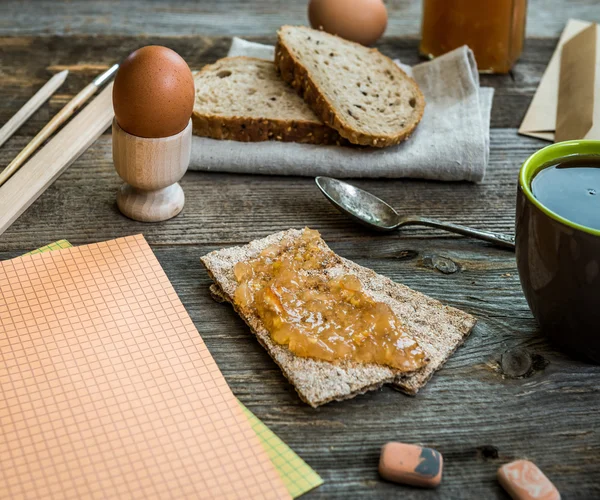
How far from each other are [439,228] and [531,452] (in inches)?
19.2

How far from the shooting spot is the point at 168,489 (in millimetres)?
783

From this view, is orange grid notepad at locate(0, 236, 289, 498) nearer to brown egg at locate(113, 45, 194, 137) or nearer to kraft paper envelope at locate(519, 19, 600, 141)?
brown egg at locate(113, 45, 194, 137)

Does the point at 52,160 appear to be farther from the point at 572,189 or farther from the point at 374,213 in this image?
the point at 572,189

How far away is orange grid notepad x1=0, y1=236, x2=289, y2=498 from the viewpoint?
0.79 metres

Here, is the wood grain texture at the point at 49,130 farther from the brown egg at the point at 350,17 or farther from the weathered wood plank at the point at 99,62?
the brown egg at the point at 350,17

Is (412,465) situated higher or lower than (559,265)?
lower

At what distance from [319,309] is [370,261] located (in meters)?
0.21

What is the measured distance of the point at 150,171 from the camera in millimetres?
1176

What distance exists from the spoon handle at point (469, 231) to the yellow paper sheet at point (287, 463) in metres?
0.52

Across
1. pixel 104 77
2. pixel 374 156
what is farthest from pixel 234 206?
pixel 104 77

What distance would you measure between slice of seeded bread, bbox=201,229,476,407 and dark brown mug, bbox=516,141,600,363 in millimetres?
113

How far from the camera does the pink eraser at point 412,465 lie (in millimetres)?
798

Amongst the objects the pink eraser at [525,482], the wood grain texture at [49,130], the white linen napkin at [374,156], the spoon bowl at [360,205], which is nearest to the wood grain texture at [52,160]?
the wood grain texture at [49,130]

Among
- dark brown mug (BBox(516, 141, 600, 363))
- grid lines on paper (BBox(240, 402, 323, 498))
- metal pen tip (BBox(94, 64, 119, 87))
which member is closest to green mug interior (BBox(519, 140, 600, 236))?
dark brown mug (BBox(516, 141, 600, 363))
